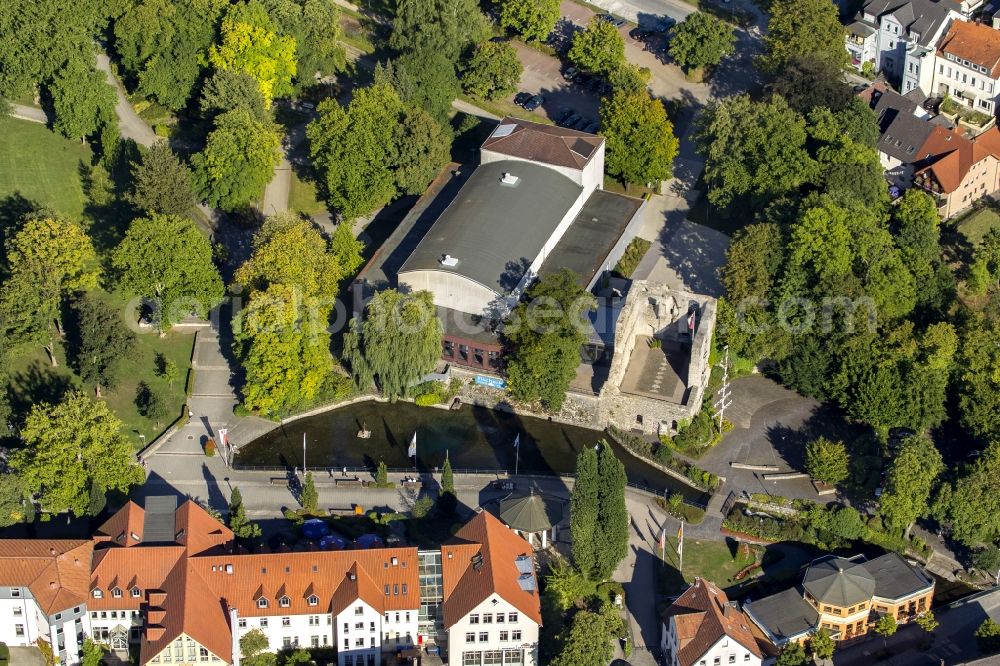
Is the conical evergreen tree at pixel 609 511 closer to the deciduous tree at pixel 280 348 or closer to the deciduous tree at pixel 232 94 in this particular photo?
the deciduous tree at pixel 280 348

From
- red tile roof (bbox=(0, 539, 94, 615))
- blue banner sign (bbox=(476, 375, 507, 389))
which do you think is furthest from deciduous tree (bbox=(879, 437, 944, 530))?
red tile roof (bbox=(0, 539, 94, 615))

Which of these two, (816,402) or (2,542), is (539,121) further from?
(2,542)

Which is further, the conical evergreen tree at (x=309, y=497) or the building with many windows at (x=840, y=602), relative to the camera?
the conical evergreen tree at (x=309, y=497)

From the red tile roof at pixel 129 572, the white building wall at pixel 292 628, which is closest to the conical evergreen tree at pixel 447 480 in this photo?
the white building wall at pixel 292 628

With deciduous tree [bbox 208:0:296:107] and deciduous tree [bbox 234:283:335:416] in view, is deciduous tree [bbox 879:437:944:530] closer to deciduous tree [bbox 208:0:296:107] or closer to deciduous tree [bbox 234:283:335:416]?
deciduous tree [bbox 234:283:335:416]

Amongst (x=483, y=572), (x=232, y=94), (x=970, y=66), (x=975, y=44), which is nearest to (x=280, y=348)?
(x=483, y=572)

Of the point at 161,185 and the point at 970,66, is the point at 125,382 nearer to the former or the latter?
the point at 161,185
